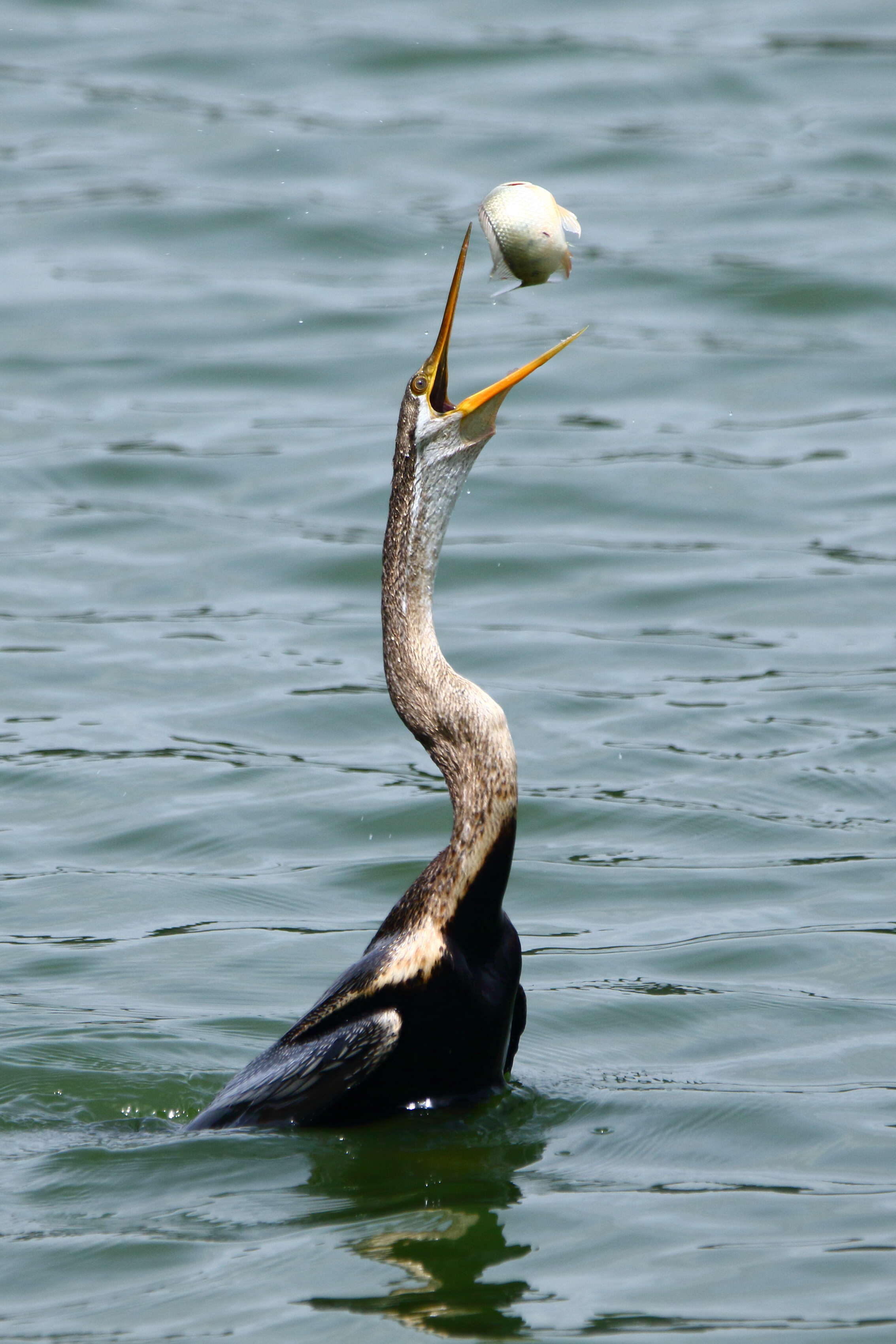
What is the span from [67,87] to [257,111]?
216cm

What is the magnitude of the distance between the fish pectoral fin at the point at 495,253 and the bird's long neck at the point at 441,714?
525 millimetres

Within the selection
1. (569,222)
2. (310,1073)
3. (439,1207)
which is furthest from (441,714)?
(569,222)

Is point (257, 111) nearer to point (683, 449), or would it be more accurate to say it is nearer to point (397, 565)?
point (683, 449)

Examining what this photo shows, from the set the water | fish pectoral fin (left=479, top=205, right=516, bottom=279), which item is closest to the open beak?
fish pectoral fin (left=479, top=205, right=516, bottom=279)

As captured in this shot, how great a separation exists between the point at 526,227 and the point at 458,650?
5.73 meters

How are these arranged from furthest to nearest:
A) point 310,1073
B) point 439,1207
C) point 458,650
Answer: point 458,650 < point 310,1073 < point 439,1207

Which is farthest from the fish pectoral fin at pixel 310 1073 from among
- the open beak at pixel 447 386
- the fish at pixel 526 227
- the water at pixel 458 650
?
the fish at pixel 526 227

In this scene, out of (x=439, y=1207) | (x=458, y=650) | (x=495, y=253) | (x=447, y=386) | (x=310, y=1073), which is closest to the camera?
(x=439, y=1207)

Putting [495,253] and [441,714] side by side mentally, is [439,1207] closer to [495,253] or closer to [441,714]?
[441,714]

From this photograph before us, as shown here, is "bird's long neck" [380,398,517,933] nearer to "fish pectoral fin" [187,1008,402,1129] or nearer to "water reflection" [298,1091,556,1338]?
"fish pectoral fin" [187,1008,402,1129]

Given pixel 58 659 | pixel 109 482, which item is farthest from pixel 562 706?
pixel 109 482

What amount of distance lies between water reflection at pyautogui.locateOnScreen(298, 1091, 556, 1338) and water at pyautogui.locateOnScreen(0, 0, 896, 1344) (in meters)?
0.02

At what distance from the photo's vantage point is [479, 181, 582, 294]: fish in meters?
5.71

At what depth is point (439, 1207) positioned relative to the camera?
542cm
